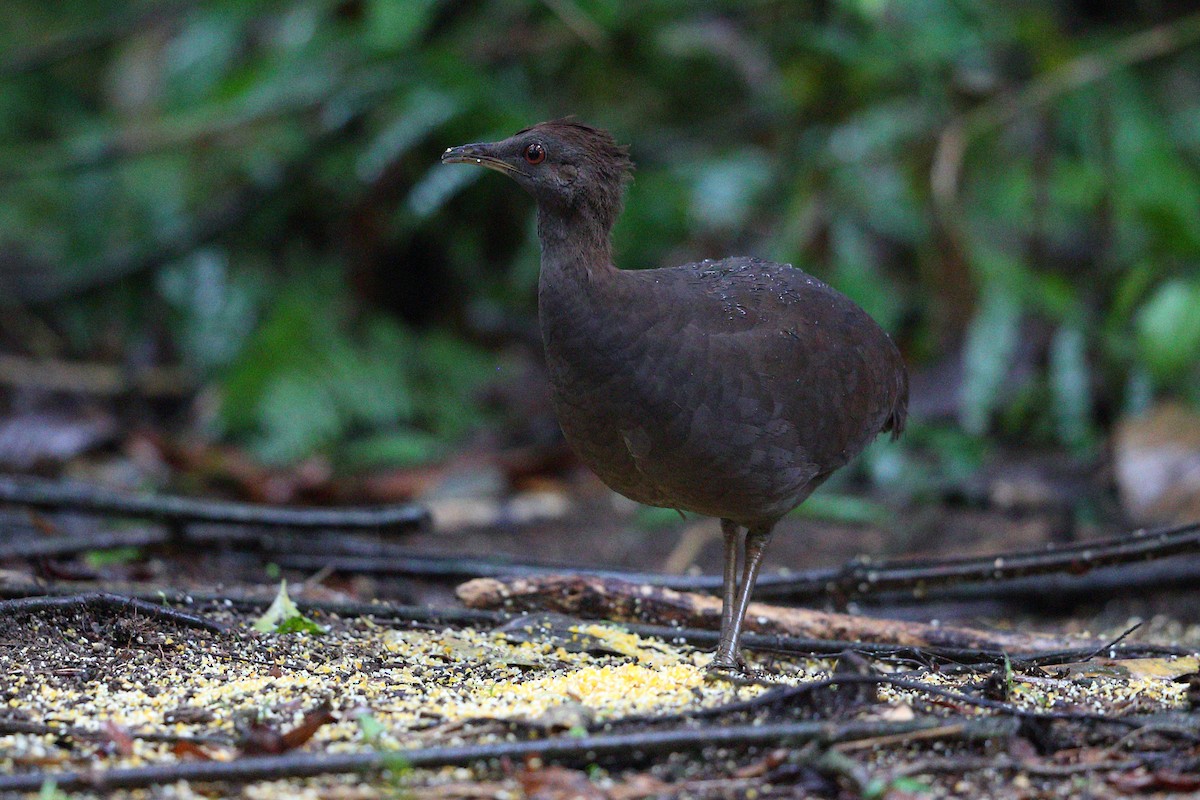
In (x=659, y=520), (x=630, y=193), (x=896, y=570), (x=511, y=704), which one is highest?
(x=630, y=193)

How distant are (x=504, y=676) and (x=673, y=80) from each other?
721 cm

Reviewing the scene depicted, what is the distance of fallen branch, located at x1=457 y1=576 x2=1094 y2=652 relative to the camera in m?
4.06

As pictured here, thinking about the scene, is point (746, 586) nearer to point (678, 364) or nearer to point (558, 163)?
point (678, 364)

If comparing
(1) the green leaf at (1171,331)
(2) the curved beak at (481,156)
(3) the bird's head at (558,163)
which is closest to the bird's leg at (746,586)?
(3) the bird's head at (558,163)

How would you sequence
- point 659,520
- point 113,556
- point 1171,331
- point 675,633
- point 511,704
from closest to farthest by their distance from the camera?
point 511,704, point 675,633, point 113,556, point 1171,331, point 659,520

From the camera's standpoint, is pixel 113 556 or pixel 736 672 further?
pixel 113 556

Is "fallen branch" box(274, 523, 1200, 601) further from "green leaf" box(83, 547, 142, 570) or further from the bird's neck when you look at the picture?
the bird's neck

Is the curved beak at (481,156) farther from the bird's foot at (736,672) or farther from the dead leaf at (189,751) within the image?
the dead leaf at (189,751)

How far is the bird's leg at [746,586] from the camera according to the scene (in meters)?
3.82

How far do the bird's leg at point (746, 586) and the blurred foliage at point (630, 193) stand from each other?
3.52m

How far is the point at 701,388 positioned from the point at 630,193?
5.34 m

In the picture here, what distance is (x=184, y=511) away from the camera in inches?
191

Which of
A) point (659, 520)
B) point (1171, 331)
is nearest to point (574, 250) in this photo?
point (659, 520)

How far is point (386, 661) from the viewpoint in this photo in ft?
11.7
